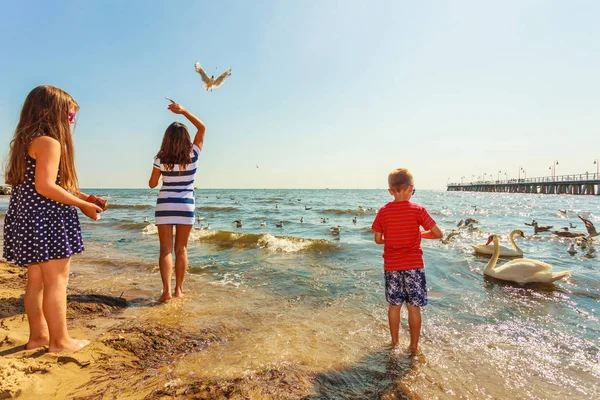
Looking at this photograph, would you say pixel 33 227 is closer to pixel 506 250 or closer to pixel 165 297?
pixel 165 297

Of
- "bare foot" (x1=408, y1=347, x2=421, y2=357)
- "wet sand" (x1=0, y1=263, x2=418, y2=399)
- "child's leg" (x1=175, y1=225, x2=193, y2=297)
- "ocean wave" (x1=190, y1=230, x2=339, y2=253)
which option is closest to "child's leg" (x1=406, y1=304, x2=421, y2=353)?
"bare foot" (x1=408, y1=347, x2=421, y2=357)

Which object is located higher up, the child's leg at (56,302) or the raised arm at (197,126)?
the raised arm at (197,126)

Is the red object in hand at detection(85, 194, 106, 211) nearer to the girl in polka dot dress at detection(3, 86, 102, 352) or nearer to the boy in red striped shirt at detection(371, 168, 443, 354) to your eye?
the girl in polka dot dress at detection(3, 86, 102, 352)

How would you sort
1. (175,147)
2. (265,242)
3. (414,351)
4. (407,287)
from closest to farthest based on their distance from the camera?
1. (414,351)
2. (407,287)
3. (175,147)
4. (265,242)

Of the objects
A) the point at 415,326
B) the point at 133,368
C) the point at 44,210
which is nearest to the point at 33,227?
the point at 44,210

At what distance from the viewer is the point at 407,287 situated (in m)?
3.14

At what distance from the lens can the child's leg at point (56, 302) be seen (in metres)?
2.37

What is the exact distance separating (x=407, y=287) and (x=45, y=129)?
3.40 m

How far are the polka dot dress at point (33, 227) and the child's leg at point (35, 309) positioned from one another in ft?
0.63

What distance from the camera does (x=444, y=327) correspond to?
3686 mm

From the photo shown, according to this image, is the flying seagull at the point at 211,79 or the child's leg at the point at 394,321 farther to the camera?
the flying seagull at the point at 211,79

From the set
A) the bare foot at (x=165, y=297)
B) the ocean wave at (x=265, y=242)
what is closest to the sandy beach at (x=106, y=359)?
the bare foot at (x=165, y=297)

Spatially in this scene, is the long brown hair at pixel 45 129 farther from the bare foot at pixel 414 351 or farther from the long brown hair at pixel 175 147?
the bare foot at pixel 414 351

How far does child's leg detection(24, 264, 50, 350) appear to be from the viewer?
2.43 metres
